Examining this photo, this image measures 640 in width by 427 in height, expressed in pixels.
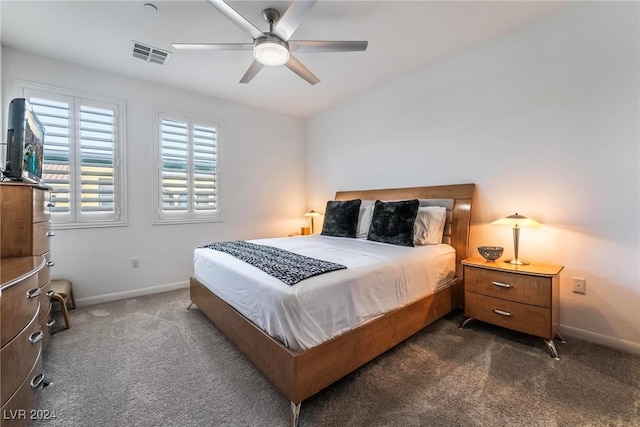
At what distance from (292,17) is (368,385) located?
96.5 inches

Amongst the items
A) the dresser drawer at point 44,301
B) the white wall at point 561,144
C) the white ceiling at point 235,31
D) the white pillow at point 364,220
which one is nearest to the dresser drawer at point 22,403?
the dresser drawer at point 44,301

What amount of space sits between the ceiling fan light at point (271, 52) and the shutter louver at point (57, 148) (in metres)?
2.46

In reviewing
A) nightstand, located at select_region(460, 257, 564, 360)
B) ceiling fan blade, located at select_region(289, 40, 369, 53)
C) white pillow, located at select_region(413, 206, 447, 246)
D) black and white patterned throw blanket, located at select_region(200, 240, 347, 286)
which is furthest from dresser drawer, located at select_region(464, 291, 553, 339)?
ceiling fan blade, located at select_region(289, 40, 369, 53)

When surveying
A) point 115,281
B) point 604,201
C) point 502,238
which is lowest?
point 115,281

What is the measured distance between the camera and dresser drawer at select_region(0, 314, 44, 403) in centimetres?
106

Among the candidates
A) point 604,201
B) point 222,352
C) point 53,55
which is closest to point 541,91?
point 604,201

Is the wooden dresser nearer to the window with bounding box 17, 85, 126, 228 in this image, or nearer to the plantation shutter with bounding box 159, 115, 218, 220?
the window with bounding box 17, 85, 126, 228

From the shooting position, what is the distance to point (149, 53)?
2.81 meters

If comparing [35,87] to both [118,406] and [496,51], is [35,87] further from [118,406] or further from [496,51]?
[496,51]

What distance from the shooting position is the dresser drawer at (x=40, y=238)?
1792 millimetres

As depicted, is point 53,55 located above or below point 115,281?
above

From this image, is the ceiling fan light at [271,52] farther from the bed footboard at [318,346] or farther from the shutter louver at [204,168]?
the shutter louver at [204,168]

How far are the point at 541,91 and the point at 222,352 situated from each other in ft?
11.7

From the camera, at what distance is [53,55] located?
2.84 m
